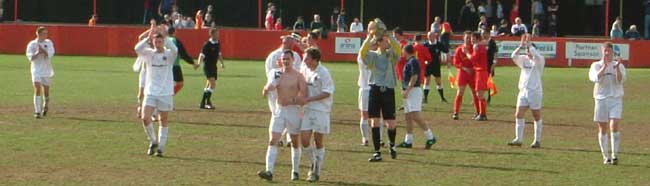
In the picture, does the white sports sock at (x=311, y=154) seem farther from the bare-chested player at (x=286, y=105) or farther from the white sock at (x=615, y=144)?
the white sock at (x=615, y=144)

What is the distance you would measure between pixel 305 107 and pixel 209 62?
41.3 feet

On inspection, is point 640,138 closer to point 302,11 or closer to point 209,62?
point 209,62

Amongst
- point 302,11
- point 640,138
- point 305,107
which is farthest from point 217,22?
point 305,107

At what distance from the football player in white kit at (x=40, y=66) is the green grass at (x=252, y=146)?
396mm

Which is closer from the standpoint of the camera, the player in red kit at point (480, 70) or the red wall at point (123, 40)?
the player in red kit at point (480, 70)

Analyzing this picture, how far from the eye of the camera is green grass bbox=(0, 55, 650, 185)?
17391mm

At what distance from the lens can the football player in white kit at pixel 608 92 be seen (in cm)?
1883

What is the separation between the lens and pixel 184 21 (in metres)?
55.0

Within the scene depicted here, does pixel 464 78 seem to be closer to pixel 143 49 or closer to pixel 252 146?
pixel 252 146

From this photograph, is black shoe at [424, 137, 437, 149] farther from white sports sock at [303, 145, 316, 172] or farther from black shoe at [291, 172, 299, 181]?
black shoe at [291, 172, 299, 181]

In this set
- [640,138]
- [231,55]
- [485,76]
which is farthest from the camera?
[231,55]

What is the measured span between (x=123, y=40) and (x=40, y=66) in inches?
1084

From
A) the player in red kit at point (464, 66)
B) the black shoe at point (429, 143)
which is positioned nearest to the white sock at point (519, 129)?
the black shoe at point (429, 143)

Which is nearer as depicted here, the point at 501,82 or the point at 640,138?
the point at 640,138
